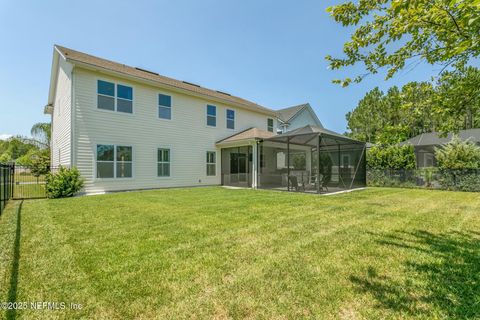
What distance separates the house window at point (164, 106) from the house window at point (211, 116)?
2599mm

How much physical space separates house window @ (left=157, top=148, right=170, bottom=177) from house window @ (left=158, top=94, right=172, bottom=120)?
192cm

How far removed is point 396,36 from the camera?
313 cm

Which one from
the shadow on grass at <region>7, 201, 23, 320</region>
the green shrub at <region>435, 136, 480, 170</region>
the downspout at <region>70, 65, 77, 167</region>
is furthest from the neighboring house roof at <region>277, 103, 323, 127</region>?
the shadow on grass at <region>7, 201, 23, 320</region>

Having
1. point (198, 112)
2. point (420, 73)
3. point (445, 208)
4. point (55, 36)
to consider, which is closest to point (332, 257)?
point (420, 73)

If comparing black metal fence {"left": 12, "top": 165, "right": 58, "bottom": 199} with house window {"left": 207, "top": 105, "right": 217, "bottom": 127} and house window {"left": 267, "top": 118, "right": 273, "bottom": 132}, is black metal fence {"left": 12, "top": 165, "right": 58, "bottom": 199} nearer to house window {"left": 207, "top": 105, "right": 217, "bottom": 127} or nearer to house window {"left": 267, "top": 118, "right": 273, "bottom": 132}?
house window {"left": 207, "top": 105, "right": 217, "bottom": 127}

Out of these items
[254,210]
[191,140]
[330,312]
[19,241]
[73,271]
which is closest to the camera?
[330,312]

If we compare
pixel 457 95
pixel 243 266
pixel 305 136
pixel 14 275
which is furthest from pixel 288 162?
pixel 14 275

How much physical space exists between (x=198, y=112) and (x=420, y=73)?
12031 mm

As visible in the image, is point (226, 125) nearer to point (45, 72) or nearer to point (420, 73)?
point (45, 72)

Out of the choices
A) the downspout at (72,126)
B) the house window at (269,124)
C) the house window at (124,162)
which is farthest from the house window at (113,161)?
the house window at (269,124)

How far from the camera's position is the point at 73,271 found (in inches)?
122

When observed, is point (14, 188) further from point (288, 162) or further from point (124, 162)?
point (288, 162)

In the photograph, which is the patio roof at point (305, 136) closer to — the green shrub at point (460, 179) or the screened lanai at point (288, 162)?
the screened lanai at point (288, 162)

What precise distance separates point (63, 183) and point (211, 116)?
28.5ft
